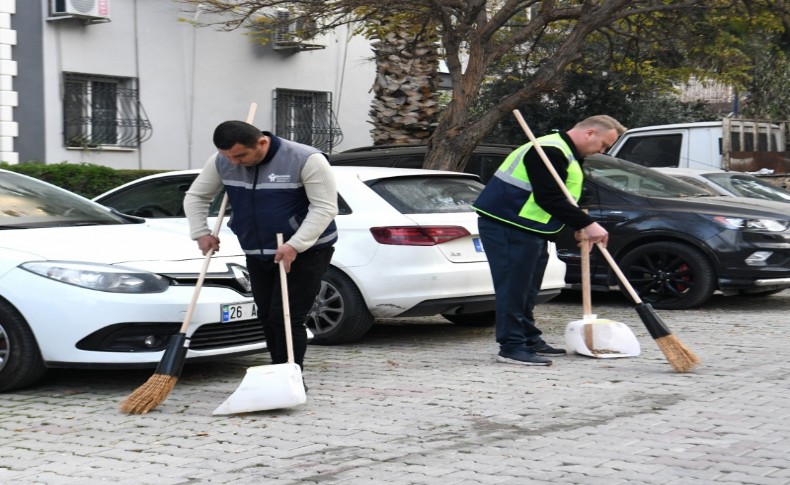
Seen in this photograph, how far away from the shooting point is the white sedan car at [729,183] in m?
13.1

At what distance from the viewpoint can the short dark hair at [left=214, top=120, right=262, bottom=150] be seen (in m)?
6.13

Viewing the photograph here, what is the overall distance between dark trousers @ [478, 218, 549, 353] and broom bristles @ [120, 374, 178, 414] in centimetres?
249

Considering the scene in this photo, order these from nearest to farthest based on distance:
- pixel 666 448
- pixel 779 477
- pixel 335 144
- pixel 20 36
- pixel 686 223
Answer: pixel 779 477
pixel 666 448
pixel 686 223
pixel 20 36
pixel 335 144

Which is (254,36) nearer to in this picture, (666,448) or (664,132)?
(664,132)

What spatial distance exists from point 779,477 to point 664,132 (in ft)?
40.2

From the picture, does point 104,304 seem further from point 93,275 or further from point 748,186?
point 748,186

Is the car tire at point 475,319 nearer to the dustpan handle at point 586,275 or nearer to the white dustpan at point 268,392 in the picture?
the dustpan handle at point 586,275

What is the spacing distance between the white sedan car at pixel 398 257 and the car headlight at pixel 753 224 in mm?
2542

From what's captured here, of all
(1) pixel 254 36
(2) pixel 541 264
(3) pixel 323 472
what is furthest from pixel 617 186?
(1) pixel 254 36

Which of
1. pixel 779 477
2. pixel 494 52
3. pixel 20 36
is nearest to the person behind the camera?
pixel 779 477

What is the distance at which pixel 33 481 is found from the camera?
193 inches

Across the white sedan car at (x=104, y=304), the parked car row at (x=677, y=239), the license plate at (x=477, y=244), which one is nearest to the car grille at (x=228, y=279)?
the white sedan car at (x=104, y=304)

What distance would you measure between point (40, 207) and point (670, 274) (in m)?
6.01

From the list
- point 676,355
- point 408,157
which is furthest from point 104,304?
point 408,157
